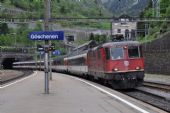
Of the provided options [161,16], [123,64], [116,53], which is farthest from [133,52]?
[161,16]

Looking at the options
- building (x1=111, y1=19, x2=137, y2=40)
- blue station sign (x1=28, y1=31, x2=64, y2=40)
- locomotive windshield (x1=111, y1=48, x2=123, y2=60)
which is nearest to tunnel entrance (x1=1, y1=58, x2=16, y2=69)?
building (x1=111, y1=19, x2=137, y2=40)

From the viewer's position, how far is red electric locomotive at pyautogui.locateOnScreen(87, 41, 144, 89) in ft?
97.9

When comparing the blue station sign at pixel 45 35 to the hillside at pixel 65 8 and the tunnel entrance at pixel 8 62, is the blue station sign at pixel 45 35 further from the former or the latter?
the tunnel entrance at pixel 8 62

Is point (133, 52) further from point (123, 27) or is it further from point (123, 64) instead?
point (123, 27)

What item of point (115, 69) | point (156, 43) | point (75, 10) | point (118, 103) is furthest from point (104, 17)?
point (118, 103)

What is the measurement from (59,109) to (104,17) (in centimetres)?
6338

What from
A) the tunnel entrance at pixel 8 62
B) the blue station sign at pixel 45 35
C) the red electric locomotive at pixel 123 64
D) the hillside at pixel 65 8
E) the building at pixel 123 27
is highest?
the hillside at pixel 65 8

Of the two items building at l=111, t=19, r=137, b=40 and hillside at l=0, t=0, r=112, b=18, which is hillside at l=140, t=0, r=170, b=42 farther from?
hillside at l=0, t=0, r=112, b=18

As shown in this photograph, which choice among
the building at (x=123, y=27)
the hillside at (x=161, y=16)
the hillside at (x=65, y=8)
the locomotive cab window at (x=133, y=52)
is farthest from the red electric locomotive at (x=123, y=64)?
the hillside at (x=161, y=16)

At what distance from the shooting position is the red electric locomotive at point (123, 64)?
29.8 meters

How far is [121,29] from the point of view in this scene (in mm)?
88188

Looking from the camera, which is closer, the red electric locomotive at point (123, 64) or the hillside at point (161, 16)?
the red electric locomotive at point (123, 64)

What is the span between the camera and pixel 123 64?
30.2 meters

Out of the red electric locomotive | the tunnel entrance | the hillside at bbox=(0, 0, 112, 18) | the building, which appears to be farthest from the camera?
the tunnel entrance
